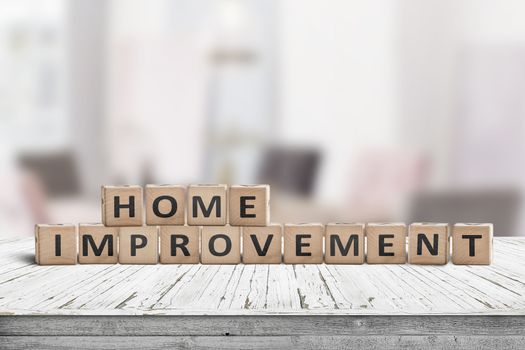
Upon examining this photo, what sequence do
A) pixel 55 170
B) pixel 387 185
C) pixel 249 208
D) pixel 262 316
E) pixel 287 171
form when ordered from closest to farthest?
pixel 262 316 < pixel 249 208 < pixel 287 171 < pixel 55 170 < pixel 387 185

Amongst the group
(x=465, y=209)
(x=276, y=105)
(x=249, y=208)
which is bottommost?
(x=465, y=209)

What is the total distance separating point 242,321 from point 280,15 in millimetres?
1447

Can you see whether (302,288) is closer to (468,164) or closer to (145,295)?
(145,295)

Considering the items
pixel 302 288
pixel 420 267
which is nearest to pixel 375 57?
pixel 420 267

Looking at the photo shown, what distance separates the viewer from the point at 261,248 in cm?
107

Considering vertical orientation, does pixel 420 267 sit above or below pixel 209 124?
below

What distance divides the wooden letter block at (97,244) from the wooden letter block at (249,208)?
205 mm

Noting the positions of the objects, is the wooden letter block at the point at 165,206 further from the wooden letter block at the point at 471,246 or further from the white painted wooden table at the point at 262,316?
the wooden letter block at the point at 471,246

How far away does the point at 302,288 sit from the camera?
0.86 metres

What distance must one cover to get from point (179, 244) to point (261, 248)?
0.46 feet

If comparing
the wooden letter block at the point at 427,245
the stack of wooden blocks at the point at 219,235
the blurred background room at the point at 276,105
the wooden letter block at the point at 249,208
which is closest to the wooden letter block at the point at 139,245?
the stack of wooden blocks at the point at 219,235

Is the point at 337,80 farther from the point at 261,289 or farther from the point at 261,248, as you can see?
the point at 261,289

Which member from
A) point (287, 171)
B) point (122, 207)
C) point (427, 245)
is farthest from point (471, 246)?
point (287, 171)

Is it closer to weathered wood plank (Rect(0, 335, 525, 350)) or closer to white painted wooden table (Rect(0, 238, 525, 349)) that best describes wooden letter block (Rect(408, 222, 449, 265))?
white painted wooden table (Rect(0, 238, 525, 349))
